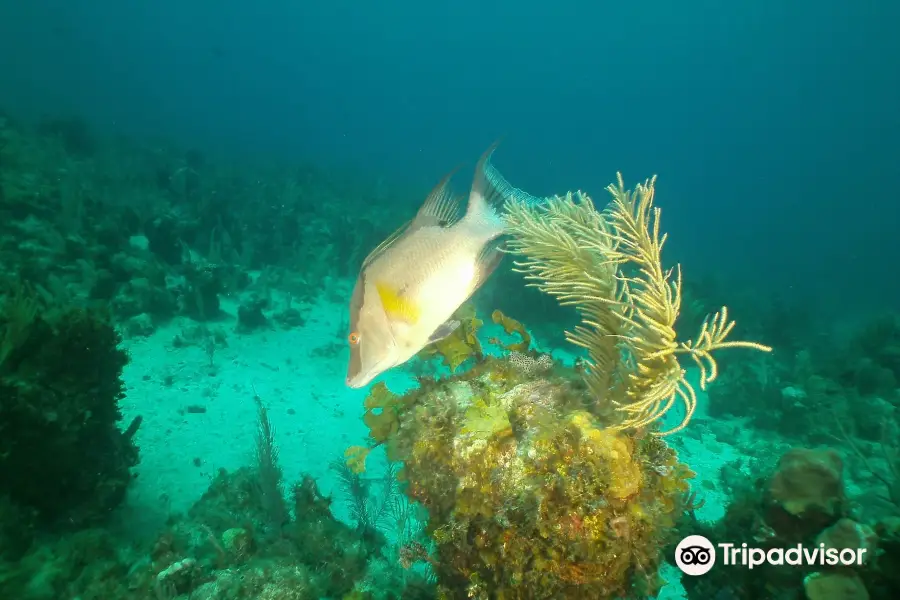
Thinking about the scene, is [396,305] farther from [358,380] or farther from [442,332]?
[358,380]

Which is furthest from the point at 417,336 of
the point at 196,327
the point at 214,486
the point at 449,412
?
the point at 196,327

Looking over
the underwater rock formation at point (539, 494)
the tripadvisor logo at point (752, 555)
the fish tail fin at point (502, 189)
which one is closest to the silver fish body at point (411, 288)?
the fish tail fin at point (502, 189)

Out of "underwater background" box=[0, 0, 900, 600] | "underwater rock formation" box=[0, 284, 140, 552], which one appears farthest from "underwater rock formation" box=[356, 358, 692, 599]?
"underwater rock formation" box=[0, 284, 140, 552]

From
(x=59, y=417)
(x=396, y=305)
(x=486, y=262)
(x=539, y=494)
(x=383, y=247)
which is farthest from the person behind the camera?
(x=59, y=417)

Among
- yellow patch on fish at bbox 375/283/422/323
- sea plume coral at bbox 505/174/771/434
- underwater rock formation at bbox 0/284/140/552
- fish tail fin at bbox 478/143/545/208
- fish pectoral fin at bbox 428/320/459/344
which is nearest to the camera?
sea plume coral at bbox 505/174/771/434

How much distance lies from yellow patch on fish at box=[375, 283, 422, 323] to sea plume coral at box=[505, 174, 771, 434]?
25.4 inches

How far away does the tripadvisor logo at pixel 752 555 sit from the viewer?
2.58 m

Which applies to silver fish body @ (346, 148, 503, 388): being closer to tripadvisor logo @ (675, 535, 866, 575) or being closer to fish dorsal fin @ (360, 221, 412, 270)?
fish dorsal fin @ (360, 221, 412, 270)

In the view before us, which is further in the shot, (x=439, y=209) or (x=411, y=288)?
(x=439, y=209)

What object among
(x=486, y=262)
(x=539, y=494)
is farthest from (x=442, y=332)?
(x=539, y=494)

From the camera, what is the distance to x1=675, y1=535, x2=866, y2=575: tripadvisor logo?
258cm

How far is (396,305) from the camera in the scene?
2348 millimetres

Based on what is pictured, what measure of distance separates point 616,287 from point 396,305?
1.22 metres

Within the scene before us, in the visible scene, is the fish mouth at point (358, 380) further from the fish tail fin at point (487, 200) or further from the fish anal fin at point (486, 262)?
the fish tail fin at point (487, 200)
